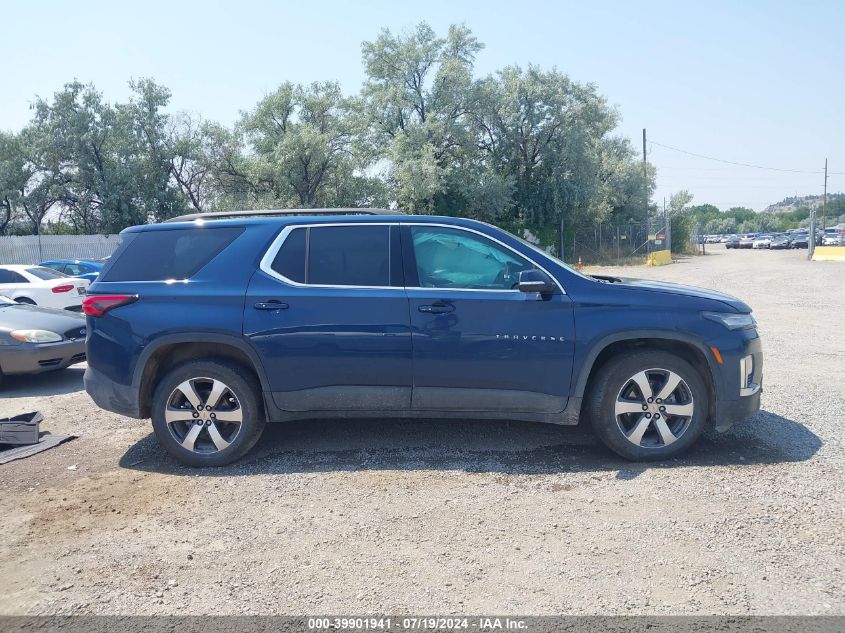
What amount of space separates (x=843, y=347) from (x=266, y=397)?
824cm

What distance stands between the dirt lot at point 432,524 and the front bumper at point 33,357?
2.55 metres

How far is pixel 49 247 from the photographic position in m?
32.1

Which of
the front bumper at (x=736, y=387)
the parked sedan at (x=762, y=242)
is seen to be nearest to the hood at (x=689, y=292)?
the front bumper at (x=736, y=387)

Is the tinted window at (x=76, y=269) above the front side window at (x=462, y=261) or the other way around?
the other way around

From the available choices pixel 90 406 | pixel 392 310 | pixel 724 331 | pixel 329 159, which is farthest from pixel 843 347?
pixel 329 159

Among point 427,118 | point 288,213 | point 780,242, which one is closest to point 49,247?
point 427,118

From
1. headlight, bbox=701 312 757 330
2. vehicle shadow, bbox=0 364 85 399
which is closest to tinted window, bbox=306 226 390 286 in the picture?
headlight, bbox=701 312 757 330

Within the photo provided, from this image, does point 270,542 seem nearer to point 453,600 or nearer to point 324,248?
point 453,600

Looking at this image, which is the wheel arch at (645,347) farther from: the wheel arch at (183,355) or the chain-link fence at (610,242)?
the chain-link fence at (610,242)

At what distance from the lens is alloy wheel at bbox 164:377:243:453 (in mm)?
4883

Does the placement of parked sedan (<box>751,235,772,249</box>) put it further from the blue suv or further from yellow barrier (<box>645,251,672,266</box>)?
the blue suv

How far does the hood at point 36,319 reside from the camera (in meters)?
7.88

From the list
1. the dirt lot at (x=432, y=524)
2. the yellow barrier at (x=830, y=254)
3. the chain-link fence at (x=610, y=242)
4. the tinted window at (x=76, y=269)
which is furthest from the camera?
the chain-link fence at (x=610, y=242)

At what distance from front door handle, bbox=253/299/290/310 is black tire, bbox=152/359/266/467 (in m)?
0.51
